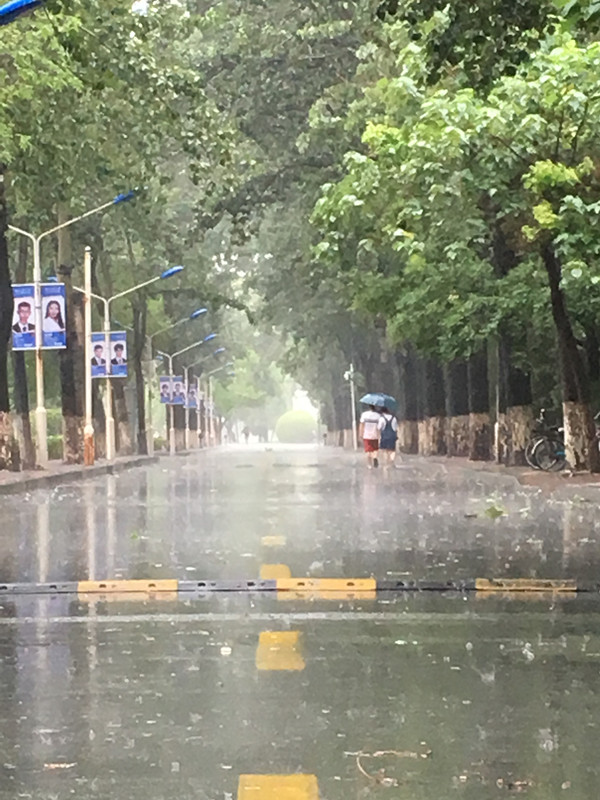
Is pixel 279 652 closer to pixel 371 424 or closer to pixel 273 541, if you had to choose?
pixel 273 541

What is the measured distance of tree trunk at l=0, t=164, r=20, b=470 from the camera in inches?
1423

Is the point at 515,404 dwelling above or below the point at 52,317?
below

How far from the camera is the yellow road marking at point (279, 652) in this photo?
805 centimetres

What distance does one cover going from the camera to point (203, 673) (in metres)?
7.87

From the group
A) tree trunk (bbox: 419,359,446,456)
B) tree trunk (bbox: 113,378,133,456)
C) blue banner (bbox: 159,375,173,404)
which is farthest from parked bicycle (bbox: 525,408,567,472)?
blue banner (bbox: 159,375,173,404)

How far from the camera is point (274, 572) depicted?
497 inches

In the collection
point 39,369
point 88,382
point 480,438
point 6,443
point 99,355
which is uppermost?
point 99,355

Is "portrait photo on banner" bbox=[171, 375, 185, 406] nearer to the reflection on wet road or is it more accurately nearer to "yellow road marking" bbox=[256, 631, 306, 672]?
the reflection on wet road

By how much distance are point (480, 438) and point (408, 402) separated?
707 inches

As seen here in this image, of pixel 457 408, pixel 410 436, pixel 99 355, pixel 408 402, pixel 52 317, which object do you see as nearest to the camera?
pixel 52 317

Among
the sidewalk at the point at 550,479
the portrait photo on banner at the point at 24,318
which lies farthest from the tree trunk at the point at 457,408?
the portrait photo on banner at the point at 24,318

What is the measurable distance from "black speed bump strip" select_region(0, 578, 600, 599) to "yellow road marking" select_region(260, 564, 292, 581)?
1.25 ft

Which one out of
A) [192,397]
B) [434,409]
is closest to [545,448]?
[434,409]

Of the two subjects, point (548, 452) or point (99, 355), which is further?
point (99, 355)
